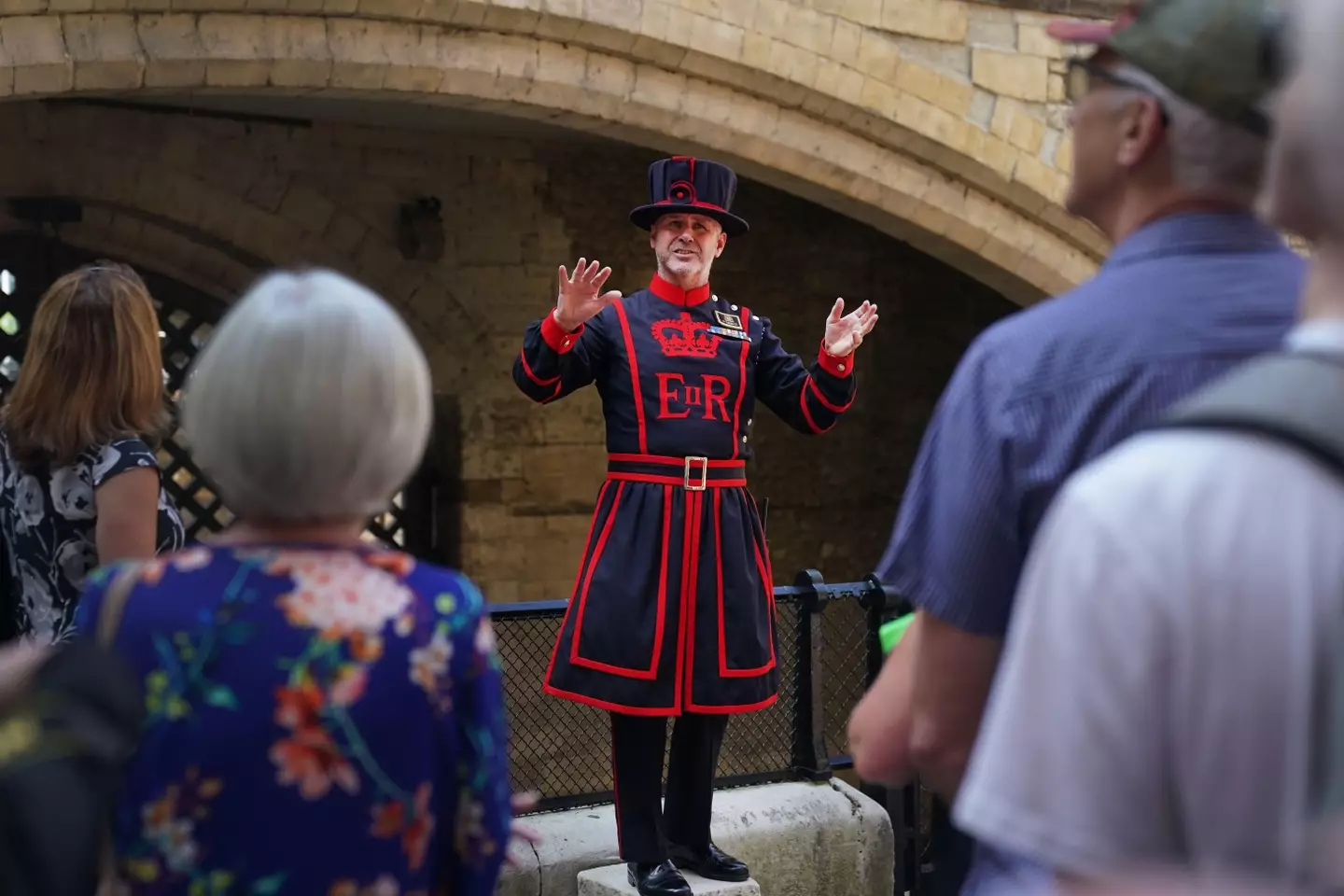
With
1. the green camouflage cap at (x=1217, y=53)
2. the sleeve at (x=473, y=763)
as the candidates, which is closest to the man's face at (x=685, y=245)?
the sleeve at (x=473, y=763)

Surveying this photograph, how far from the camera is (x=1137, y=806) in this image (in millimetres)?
815

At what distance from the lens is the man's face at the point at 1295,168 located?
78cm

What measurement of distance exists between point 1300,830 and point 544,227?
689 cm

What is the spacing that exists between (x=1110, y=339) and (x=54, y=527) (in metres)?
1.70

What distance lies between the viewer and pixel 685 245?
3.12 metres

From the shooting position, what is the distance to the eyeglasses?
123 cm

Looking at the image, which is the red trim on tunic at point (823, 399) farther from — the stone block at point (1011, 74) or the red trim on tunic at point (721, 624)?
the stone block at point (1011, 74)

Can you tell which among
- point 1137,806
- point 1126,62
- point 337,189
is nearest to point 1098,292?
point 1126,62

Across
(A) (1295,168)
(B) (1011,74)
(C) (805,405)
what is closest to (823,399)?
(C) (805,405)

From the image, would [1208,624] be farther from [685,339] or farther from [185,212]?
[185,212]

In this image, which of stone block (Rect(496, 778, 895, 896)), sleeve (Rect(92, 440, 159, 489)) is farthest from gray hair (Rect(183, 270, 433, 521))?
stone block (Rect(496, 778, 895, 896))

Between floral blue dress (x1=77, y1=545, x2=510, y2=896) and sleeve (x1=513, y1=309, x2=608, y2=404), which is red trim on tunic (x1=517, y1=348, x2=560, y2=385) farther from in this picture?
floral blue dress (x1=77, y1=545, x2=510, y2=896)

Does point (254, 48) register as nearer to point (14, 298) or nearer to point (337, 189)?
point (337, 189)

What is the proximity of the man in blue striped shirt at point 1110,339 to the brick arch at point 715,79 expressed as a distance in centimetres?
388
